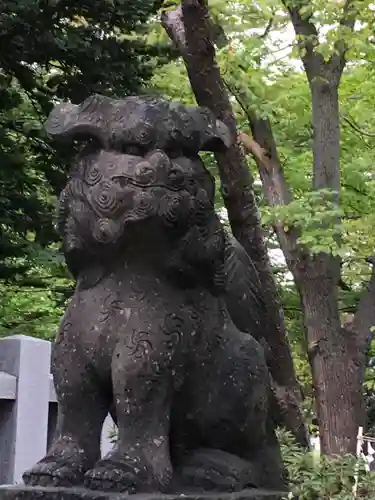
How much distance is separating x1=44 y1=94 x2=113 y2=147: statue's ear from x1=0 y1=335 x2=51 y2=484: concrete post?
2.61m

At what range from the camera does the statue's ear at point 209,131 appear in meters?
2.61

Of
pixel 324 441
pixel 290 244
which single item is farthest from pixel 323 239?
pixel 324 441

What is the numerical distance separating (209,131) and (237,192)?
272 cm

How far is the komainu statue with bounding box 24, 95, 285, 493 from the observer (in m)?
2.41

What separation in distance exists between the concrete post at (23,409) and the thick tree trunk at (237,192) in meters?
1.49

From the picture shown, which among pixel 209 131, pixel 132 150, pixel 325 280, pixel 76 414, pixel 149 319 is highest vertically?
pixel 325 280

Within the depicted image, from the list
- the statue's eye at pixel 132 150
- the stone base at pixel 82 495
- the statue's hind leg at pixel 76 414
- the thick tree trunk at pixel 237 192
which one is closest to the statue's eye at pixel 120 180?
the statue's eye at pixel 132 150

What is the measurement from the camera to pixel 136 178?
243 cm

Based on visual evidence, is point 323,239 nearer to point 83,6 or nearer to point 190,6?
point 190,6

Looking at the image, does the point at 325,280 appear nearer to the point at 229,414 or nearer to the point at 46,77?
the point at 46,77

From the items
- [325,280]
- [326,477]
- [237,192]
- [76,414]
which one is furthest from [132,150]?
[325,280]

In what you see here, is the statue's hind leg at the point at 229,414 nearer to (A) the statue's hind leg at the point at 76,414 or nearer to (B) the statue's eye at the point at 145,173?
(A) the statue's hind leg at the point at 76,414

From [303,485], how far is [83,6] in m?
5.23

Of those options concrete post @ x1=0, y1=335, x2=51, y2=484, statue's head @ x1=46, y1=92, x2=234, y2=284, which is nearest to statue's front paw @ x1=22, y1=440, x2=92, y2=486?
statue's head @ x1=46, y1=92, x2=234, y2=284
